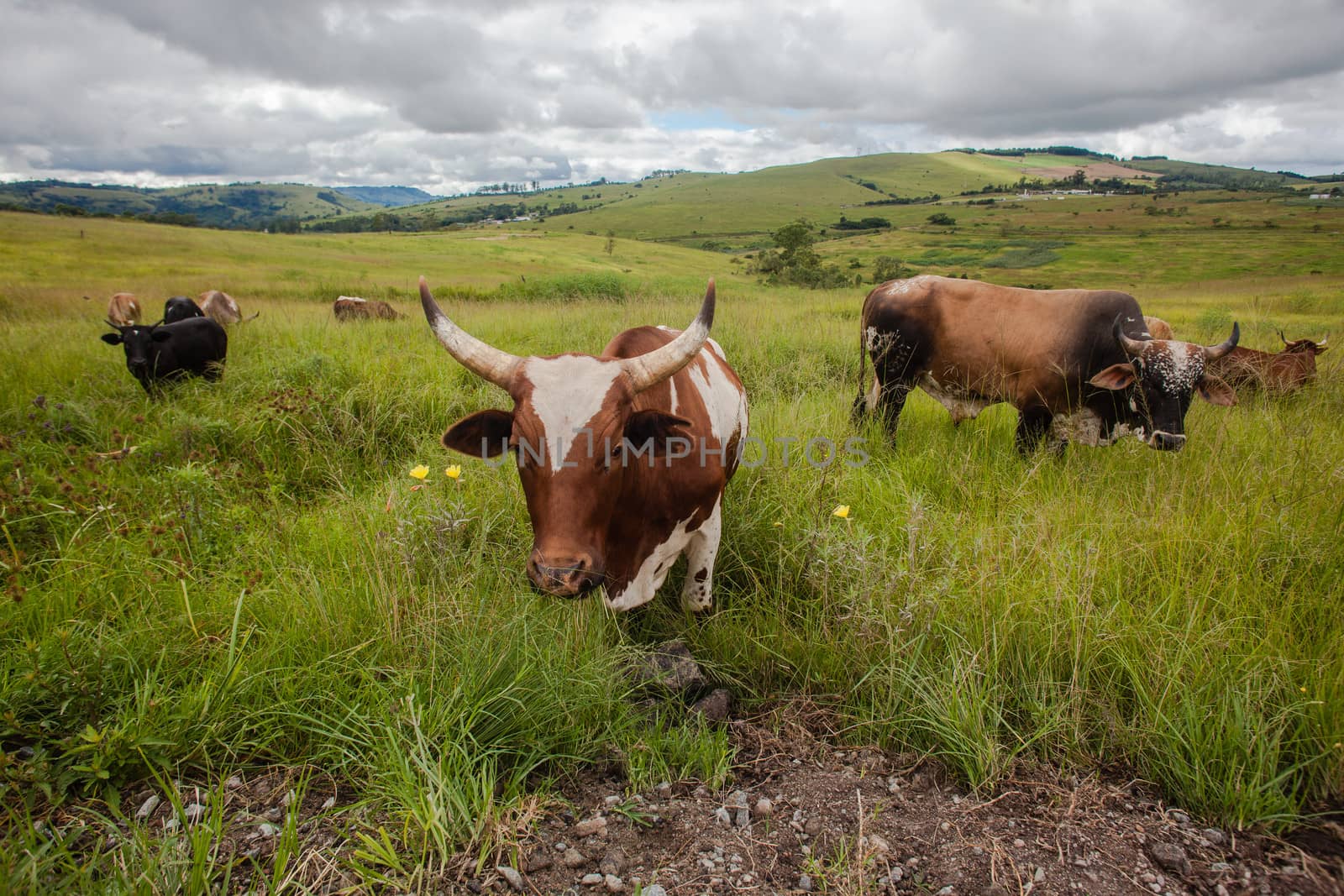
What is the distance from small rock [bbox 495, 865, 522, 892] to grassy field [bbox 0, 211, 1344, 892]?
0.11m

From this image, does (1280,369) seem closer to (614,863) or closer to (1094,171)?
(614,863)

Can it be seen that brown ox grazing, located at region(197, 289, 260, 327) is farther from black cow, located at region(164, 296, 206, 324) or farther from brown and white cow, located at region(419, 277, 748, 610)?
brown and white cow, located at region(419, 277, 748, 610)

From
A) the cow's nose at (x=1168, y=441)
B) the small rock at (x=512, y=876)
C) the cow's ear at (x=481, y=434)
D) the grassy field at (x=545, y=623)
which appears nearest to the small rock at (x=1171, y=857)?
the grassy field at (x=545, y=623)

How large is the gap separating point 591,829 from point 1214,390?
6.05m

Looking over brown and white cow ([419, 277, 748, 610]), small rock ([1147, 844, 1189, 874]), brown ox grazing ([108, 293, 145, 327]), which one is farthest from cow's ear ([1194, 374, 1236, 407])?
brown ox grazing ([108, 293, 145, 327])

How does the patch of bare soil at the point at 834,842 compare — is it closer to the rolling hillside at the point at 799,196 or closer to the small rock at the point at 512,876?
the small rock at the point at 512,876

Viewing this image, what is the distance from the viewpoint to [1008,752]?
241 centimetres

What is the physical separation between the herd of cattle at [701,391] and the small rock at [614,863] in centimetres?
95

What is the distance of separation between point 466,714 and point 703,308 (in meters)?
2.06

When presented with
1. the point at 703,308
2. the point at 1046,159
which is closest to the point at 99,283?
the point at 703,308

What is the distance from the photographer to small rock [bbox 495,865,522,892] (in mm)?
1812

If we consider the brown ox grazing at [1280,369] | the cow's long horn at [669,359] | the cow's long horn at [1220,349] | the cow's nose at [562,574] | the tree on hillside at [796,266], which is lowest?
the cow's nose at [562,574]

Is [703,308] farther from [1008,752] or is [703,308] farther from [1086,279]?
[1086,279]

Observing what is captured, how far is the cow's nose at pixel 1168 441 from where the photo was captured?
498 cm
